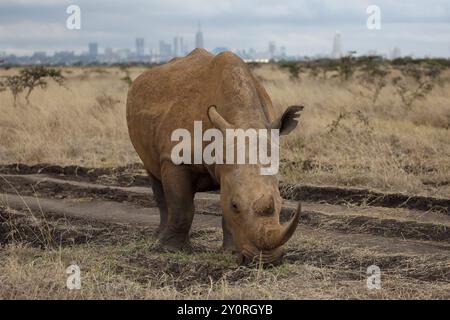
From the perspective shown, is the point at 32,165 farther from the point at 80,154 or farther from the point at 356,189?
the point at 356,189

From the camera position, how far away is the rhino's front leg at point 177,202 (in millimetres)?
7246

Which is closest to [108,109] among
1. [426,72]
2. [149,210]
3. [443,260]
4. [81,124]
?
[81,124]

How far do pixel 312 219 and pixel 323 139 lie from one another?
462 cm

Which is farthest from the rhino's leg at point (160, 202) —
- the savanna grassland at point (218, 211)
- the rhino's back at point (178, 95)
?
the rhino's back at point (178, 95)

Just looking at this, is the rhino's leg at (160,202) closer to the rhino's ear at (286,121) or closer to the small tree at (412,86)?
the rhino's ear at (286,121)

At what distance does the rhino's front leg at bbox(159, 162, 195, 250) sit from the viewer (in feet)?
23.8

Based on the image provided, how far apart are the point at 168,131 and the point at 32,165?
21.6 feet

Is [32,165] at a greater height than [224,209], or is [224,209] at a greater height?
[224,209]

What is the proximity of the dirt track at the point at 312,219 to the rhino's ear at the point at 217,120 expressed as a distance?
172 centimetres

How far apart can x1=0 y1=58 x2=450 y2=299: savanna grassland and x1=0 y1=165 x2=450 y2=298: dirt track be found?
2 centimetres

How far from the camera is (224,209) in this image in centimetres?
619
